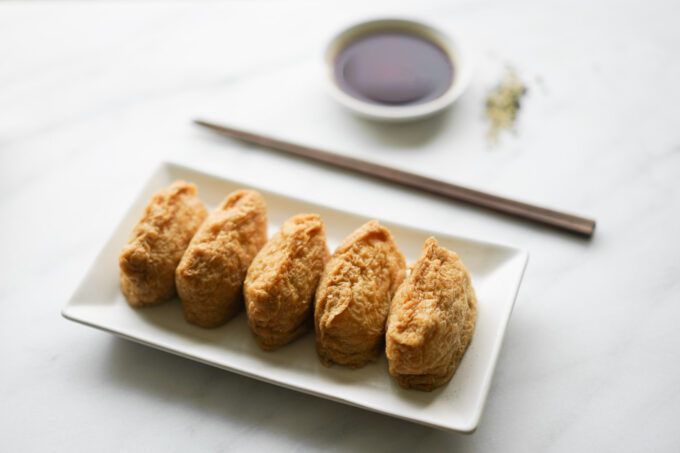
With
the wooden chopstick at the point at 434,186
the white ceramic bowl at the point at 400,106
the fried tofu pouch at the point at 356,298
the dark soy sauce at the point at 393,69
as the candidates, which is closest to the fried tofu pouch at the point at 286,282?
the fried tofu pouch at the point at 356,298

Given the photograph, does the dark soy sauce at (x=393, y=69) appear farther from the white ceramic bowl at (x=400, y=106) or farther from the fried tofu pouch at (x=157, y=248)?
the fried tofu pouch at (x=157, y=248)

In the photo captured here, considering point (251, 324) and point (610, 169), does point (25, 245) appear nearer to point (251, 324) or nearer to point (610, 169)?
point (251, 324)

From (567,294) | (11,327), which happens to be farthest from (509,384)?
(11,327)

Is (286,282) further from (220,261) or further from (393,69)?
(393,69)

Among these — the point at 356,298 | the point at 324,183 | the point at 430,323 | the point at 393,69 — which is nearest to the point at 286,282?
the point at 356,298

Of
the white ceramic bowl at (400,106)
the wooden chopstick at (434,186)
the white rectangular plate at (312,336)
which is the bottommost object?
the white rectangular plate at (312,336)

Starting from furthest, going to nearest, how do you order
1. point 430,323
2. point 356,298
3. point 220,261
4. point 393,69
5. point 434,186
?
point 393,69 < point 434,186 < point 220,261 < point 356,298 < point 430,323

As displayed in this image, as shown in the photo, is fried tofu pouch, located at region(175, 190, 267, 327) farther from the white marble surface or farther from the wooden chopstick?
the wooden chopstick
